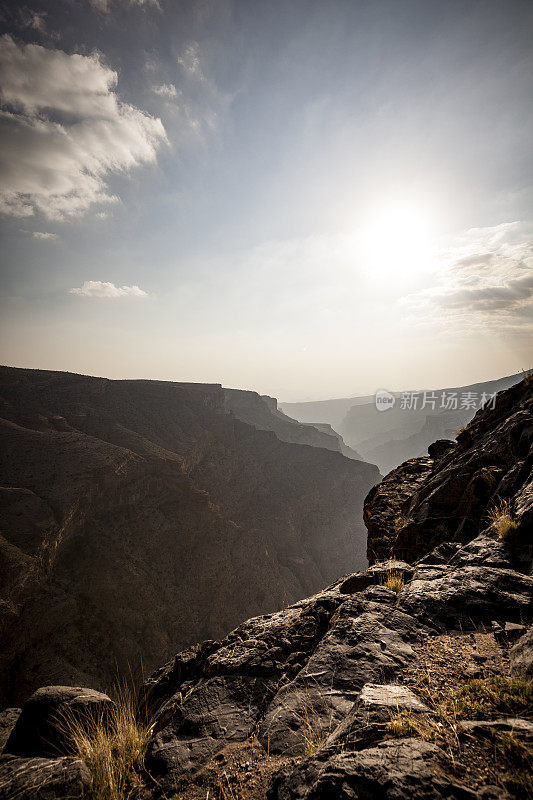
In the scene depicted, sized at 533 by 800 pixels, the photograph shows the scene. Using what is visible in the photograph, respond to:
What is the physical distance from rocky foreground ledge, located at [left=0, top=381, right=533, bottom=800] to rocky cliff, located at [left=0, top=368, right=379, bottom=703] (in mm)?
24899

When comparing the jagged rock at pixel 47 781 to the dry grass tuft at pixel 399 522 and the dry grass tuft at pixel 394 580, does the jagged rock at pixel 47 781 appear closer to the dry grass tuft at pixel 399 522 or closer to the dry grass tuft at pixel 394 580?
the dry grass tuft at pixel 394 580

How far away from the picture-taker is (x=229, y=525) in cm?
4475

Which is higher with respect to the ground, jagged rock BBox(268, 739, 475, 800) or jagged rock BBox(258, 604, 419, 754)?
jagged rock BBox(268, 739, 475, 800)

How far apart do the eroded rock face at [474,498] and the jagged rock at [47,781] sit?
17.0ft

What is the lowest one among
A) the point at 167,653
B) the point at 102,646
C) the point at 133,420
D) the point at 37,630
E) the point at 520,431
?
the point at 167,653

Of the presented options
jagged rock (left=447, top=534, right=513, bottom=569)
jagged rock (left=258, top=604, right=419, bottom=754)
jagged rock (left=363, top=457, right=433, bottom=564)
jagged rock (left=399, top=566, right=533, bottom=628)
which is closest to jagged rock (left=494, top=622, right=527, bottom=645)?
jagged rock (left=399, top=566, right=533, bottom=628)

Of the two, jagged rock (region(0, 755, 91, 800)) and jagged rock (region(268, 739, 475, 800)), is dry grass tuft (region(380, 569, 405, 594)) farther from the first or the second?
jagged rock (region(0, 755, 91, 800))

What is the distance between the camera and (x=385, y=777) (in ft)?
5.32

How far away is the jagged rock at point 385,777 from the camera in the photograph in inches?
59.7

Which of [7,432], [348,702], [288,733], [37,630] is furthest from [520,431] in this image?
[7,432]

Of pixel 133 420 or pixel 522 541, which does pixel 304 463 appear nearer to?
pixel 133 420

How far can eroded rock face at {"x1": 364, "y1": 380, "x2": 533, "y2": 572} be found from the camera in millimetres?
4854

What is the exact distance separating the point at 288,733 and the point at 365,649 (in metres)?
1.14

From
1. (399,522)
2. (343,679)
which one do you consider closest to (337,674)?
(343,679)
